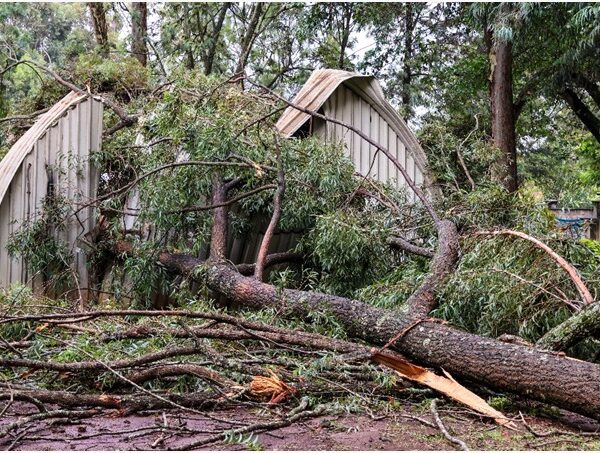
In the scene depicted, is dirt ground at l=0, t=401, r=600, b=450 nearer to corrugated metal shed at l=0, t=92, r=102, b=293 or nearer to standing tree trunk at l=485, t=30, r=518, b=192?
corrugated metal shed at l=0, t=92, r=102, b=293

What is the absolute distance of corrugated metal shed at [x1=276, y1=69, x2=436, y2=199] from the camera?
7.57 meters

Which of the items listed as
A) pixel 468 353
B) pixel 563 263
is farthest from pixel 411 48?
pixel 468 353

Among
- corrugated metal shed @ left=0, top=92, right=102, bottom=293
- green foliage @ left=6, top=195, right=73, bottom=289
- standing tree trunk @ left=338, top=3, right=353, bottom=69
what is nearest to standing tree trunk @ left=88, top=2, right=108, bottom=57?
standing tree trunk @ left=338, top=3, right=353, bottom=69

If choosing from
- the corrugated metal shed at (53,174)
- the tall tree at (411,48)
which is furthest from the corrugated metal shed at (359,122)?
the tall tree at (411,48)

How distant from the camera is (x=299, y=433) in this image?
2811mm

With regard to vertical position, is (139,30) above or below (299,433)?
above

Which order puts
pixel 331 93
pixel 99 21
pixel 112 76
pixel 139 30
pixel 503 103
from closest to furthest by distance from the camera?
pixel 331 93 < pixel 112 76 < pixel 503 103 < pixel 99 21 < pixel 139 30

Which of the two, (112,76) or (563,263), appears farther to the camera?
(112,76)

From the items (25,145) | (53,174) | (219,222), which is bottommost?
(219,222)

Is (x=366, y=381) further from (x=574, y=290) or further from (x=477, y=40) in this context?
(x=477, y=40)

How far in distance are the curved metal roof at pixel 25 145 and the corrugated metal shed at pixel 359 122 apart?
2.35m

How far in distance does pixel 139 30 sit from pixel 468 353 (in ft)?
40.8

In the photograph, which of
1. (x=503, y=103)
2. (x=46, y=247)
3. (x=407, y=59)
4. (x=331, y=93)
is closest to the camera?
(x=46, y=247)

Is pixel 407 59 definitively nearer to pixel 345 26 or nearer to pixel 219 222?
pixel 345 26
